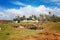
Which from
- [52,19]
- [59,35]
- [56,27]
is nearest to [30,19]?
[52,19]

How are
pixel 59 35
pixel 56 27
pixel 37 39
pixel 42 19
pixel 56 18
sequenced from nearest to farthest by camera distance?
pixel 37 39
pixel 59 35
pixel 56 27
pixel 56 18
pixel 42 19

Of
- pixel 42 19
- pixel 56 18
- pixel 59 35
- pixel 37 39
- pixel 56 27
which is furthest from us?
pixel 42 19

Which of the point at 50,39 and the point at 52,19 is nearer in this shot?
the point at 50,39

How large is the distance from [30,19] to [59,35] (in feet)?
48.0

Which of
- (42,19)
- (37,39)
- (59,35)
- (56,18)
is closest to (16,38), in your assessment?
(37,39)

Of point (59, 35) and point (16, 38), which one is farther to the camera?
point (59, 35)

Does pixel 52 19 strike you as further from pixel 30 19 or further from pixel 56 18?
pixel 30 19

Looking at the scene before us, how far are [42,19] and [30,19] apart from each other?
193 centimetres

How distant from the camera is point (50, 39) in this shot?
31.1 ft

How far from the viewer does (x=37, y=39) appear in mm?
9438

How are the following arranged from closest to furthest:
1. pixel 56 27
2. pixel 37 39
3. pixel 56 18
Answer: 1. pixel 37 39
2. pixel 56 27
3. pixel 56 18

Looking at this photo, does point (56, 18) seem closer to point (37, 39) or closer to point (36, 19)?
point (36, 19)

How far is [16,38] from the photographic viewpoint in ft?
31.0

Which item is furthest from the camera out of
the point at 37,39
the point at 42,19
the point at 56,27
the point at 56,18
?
the point at 42,19
